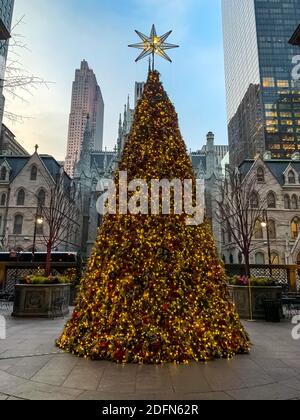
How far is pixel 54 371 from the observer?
5.50m

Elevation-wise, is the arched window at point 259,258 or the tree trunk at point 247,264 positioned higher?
the arched window at point 259,258

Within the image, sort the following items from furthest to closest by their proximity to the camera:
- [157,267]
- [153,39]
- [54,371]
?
[153,39] < [157,267] < [54,371]

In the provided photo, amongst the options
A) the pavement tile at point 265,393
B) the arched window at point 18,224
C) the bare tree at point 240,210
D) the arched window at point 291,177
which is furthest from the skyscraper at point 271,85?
the pavement tile at point 265,393

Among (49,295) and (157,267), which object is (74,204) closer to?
(49,295)

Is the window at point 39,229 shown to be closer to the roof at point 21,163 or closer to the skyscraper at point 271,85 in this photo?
the roof at point 21,163

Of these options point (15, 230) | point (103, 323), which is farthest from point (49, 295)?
point (15, 230)

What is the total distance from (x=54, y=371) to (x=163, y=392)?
234cm

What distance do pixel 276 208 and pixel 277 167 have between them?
21.8 ft

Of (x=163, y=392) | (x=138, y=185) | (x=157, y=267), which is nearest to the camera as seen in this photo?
(x=163, y=392)

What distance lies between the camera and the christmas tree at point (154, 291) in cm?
616

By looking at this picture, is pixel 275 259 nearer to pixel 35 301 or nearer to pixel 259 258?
pixel 259 258

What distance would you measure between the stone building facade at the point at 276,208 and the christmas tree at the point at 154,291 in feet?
93.0

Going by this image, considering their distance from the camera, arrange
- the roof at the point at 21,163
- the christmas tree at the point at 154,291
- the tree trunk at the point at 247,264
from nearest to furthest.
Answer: the christmas tree at the point at 154,291 → the tree trunk at the point at 247,264 → the roof at the point at 21,163

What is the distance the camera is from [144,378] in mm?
5098
